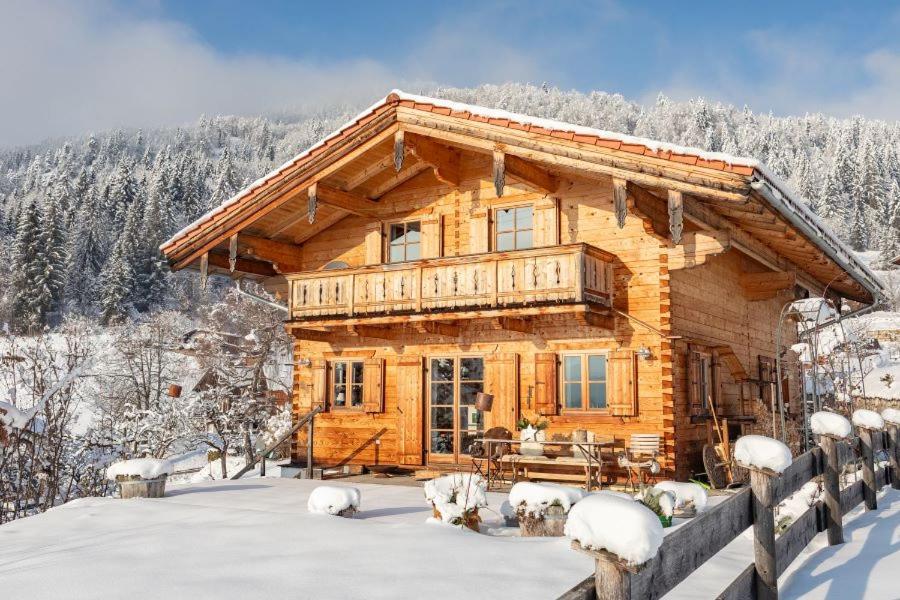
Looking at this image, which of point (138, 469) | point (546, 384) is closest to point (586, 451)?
point (546, 384)

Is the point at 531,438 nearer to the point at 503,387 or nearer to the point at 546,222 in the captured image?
the point at 503,387

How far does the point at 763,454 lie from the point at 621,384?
27.5ft

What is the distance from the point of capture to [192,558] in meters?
6.27

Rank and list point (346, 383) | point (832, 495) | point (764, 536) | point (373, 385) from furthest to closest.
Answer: point (346, 383), point (373, 385), point (832, 495), point (764, 536)

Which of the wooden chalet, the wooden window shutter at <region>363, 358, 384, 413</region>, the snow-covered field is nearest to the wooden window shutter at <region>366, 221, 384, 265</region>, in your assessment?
the wooden chalet

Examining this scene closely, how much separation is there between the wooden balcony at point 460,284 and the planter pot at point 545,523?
5.23 m

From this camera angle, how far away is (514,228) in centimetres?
1494

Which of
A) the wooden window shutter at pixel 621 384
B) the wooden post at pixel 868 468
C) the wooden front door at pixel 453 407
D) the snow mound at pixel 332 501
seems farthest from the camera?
the wooden front door at pixel 453 407

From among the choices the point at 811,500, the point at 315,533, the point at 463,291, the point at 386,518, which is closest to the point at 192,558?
the point at 315,533

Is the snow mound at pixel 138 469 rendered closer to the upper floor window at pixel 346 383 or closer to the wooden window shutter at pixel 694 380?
the upper floor window at pixel 346 383

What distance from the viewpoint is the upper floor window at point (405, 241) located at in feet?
52.7

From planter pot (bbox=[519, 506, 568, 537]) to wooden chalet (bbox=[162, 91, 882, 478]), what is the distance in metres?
5.23

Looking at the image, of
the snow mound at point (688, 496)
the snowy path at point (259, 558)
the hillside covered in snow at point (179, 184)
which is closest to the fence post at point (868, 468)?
the snow mound at point (688, 496)

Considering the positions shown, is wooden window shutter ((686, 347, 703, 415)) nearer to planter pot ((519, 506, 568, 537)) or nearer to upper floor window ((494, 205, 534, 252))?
upper floor window ((494, 205, 534, 252))
